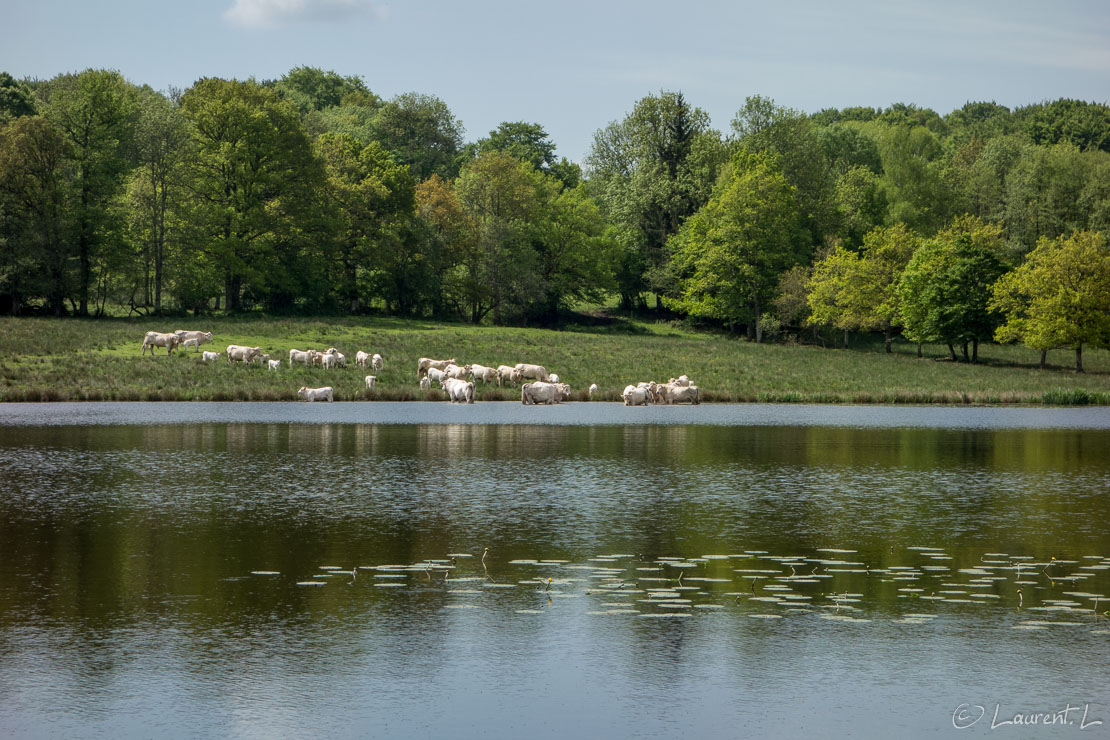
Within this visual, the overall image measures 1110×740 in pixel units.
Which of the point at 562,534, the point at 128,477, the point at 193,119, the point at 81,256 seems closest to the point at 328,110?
the point at 193,119

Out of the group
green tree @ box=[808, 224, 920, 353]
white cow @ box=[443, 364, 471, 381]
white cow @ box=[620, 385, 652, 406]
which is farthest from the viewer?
green tree @ box=[808, 224, 920, 353]

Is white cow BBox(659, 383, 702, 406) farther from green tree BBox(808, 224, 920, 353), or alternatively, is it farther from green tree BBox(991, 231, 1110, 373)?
green tree BBox(808, 224, 920, 353)

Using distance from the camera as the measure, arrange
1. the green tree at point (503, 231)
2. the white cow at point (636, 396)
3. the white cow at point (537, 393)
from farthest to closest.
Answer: the green tree at point (503, 231) < the white cow at point (636, 396) < the white cow at point (537, 393)

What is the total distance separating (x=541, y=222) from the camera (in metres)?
113

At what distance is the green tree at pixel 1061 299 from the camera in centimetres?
8162

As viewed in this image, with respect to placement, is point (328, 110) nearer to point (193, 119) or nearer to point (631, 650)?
point (193, 119)

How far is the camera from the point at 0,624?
547 inches

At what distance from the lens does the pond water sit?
435 inches

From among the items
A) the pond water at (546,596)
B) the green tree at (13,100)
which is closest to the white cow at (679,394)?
the pond water at (546,596)

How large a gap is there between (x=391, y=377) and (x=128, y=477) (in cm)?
3469

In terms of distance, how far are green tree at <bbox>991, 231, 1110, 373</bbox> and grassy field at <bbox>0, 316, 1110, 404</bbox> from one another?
2.69 meters

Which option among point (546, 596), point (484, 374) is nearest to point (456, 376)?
point (484, 374)

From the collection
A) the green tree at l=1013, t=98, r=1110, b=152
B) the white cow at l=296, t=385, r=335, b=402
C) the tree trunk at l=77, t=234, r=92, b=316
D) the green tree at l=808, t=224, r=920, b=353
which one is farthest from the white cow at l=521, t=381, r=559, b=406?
the green tree at l=1013, t=98, r=1110, b=152

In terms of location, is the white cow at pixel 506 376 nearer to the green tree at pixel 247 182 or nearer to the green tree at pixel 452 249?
the green tree at pixel 247 182
